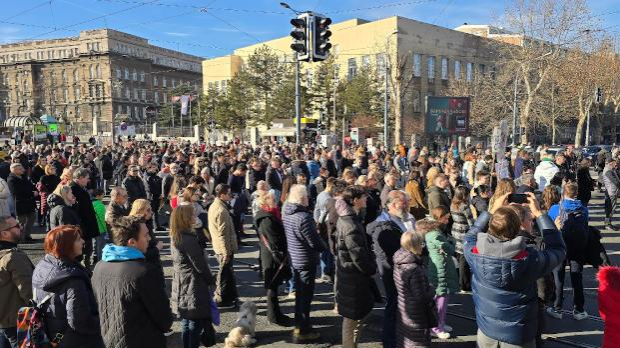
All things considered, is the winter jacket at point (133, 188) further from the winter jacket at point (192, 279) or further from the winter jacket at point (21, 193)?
the winter jacket at point (192, 279)

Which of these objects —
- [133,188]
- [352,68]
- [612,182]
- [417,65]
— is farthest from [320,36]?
[352,68]

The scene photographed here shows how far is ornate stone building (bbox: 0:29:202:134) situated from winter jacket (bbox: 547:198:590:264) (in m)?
80.8

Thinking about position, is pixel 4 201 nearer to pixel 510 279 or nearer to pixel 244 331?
pixel 244 331

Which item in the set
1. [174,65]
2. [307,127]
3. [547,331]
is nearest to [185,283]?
[547,331]

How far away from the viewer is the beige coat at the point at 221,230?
6.08 meters

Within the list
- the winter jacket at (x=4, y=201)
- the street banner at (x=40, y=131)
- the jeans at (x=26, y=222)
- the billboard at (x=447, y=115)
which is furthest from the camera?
the street banner at (x=40, y=131)

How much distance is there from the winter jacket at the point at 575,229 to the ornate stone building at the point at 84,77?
265 feet

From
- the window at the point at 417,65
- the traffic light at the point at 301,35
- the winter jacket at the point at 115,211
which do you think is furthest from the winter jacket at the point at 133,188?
the window at the point at 417,65

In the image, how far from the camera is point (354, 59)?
46.7 m

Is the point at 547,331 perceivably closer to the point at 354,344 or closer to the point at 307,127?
the point at 354,344

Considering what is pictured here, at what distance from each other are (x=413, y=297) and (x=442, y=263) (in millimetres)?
1171

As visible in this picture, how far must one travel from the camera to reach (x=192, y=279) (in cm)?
459

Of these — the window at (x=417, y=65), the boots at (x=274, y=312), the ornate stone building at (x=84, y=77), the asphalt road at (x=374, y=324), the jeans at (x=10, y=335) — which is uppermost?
the ornate stone building at (x=84, y=77)

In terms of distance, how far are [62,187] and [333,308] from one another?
427 centimetres
